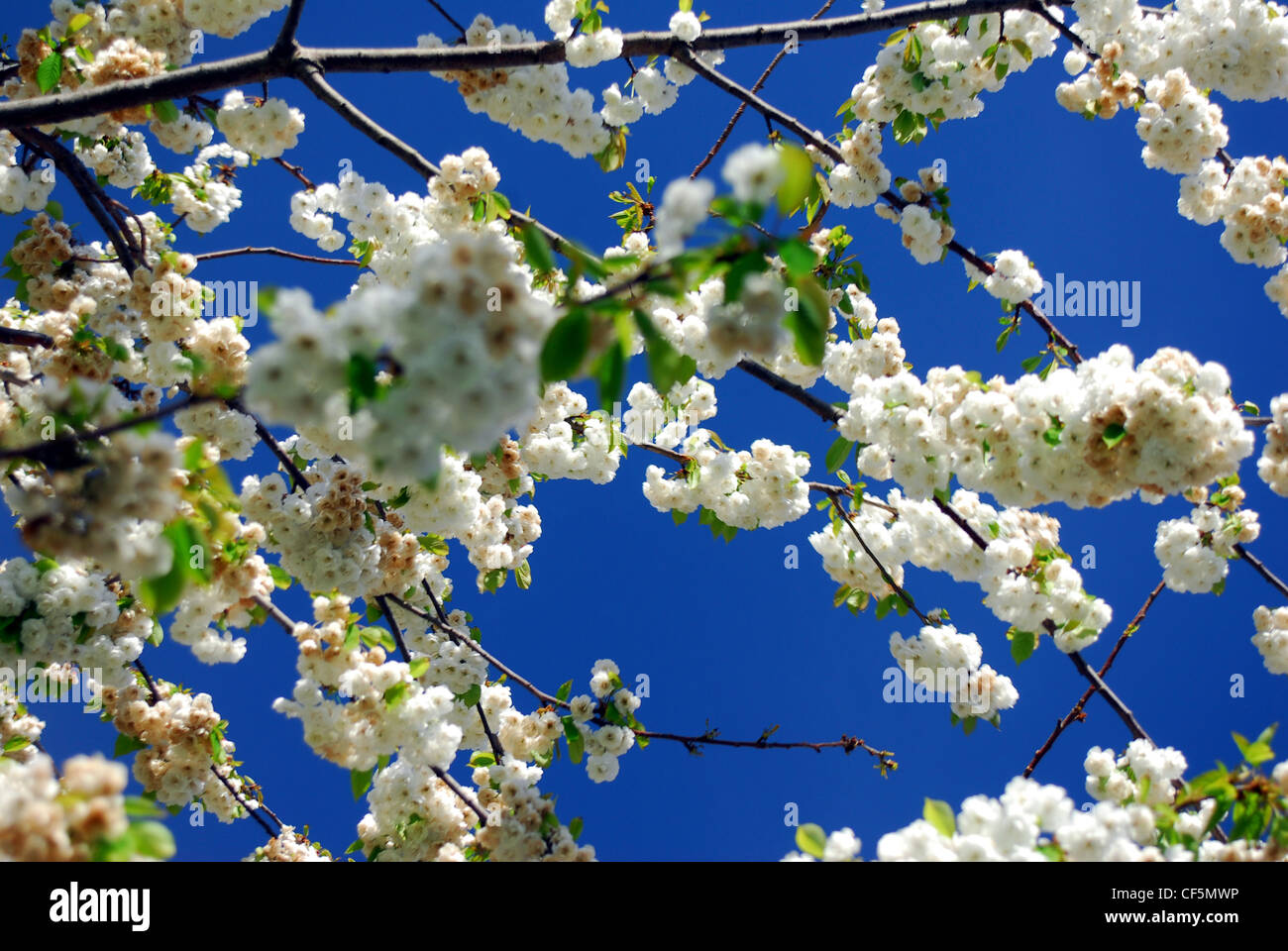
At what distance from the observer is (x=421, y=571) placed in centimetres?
363

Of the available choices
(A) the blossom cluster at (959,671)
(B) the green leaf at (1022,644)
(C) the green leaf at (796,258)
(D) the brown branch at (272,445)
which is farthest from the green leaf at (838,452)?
(D) the brown branch at (272,445)

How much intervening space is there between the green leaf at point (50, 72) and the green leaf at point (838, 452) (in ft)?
13.6

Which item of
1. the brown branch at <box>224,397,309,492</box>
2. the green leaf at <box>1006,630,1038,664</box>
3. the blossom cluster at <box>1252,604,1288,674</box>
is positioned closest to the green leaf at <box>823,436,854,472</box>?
the green leaf at <box>1006,630,1038,664</box>

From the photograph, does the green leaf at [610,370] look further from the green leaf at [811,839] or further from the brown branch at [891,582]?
the brown branch at [891,582]

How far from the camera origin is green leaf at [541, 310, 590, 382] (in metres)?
1.45

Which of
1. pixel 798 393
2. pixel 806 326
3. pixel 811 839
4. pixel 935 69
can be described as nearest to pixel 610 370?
pixel 806 326

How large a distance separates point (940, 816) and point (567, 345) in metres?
1.96

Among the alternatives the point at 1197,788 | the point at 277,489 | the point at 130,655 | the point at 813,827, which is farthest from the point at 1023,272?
the point at 130,655

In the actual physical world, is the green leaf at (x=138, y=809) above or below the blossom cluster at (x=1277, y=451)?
below

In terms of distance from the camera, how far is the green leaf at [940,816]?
2.34 m

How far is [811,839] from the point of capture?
227cm

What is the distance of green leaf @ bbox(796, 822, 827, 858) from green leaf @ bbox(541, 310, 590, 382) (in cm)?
167

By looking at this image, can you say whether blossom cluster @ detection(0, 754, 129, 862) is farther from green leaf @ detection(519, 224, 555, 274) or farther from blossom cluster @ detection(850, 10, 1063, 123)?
blossom cluster @ detection(850, 10, 1063, 123)

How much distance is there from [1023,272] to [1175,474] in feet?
6.69
